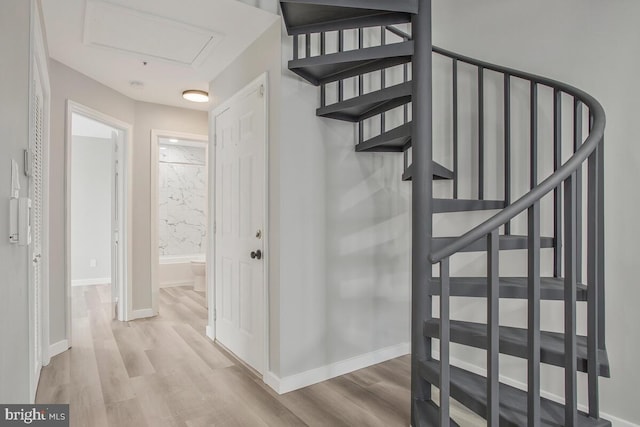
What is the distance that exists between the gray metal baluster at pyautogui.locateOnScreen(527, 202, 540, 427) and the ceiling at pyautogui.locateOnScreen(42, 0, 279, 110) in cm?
208

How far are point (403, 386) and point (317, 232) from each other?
4.06 ft

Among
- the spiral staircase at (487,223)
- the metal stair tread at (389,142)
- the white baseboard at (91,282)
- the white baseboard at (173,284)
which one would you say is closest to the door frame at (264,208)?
the spiral staircase at (487,223)

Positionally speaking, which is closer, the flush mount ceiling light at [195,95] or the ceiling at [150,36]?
the ceiling at [150,36]

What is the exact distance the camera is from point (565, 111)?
229 cm

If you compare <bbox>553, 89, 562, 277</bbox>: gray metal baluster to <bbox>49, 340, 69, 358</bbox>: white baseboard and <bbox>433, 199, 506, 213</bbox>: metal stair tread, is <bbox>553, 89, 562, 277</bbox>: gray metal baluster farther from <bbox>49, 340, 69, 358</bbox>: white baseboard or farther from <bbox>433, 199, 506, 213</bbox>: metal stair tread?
<bbox>49, 340, 69, 358</bbox>: white baseboard

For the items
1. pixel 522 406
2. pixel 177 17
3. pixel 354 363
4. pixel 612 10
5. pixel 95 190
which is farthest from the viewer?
pixel 95 190

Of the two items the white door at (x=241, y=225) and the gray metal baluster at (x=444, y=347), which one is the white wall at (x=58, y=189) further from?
the gray metal baluster at (x=444, y=347)

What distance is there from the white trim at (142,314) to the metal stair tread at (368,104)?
3.10 metres

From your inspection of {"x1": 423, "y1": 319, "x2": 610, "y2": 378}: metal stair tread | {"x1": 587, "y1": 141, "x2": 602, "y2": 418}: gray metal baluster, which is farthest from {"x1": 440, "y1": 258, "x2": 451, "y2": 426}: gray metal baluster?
{"x1": 587, "y1": 141, "x2": 602, "y2": 418}: gray metal baluster

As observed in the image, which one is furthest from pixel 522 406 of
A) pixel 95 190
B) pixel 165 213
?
pixel 95 190

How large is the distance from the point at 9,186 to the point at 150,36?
5.98 feet

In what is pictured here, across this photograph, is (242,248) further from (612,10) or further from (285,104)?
(612,10)

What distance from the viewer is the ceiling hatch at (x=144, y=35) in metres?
2.49

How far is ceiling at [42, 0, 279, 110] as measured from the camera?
242cm
